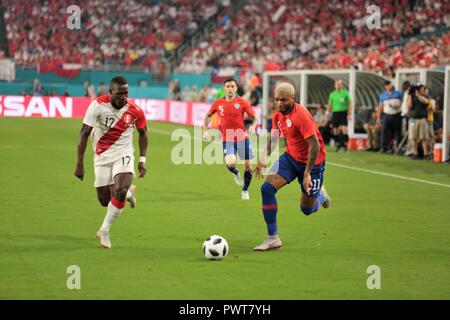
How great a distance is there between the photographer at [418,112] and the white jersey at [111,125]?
14.5 meters

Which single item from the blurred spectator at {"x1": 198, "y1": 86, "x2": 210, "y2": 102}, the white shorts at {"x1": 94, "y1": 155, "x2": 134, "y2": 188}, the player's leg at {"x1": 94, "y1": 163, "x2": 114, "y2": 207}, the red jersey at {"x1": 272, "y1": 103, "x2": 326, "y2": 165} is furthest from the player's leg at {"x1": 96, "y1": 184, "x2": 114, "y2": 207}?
the blurred spectator at {"x1": 198, "y1": 86, "x2": 210, "y2": 102}

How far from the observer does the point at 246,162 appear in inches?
659

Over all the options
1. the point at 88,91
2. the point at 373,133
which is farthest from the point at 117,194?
the point at 88,91

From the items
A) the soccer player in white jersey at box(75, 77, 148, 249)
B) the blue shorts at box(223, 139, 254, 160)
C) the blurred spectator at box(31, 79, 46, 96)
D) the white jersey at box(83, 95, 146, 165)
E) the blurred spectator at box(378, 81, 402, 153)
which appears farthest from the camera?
the blurred spectator at box(31, 79, 46, 96)

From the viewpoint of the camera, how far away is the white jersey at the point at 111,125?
1131 centimetres

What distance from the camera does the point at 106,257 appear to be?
406 inches

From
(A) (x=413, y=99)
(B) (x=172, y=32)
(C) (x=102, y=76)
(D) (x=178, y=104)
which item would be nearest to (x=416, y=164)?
(A) (x=413, y=99)

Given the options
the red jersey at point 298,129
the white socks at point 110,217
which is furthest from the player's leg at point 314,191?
the white socks at point 110,217

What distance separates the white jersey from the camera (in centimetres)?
1131

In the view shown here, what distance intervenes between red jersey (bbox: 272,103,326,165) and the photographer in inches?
541

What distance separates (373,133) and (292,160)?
17574 millimetres

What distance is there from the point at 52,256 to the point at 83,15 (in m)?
44.3

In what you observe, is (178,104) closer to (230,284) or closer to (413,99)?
(413,99)

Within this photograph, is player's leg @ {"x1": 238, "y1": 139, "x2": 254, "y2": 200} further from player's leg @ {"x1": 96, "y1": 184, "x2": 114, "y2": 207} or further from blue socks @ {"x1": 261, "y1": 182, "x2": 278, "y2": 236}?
blue socks @ {"x1": 261, "y1": 182, "x2": 278, "y2": 236}
